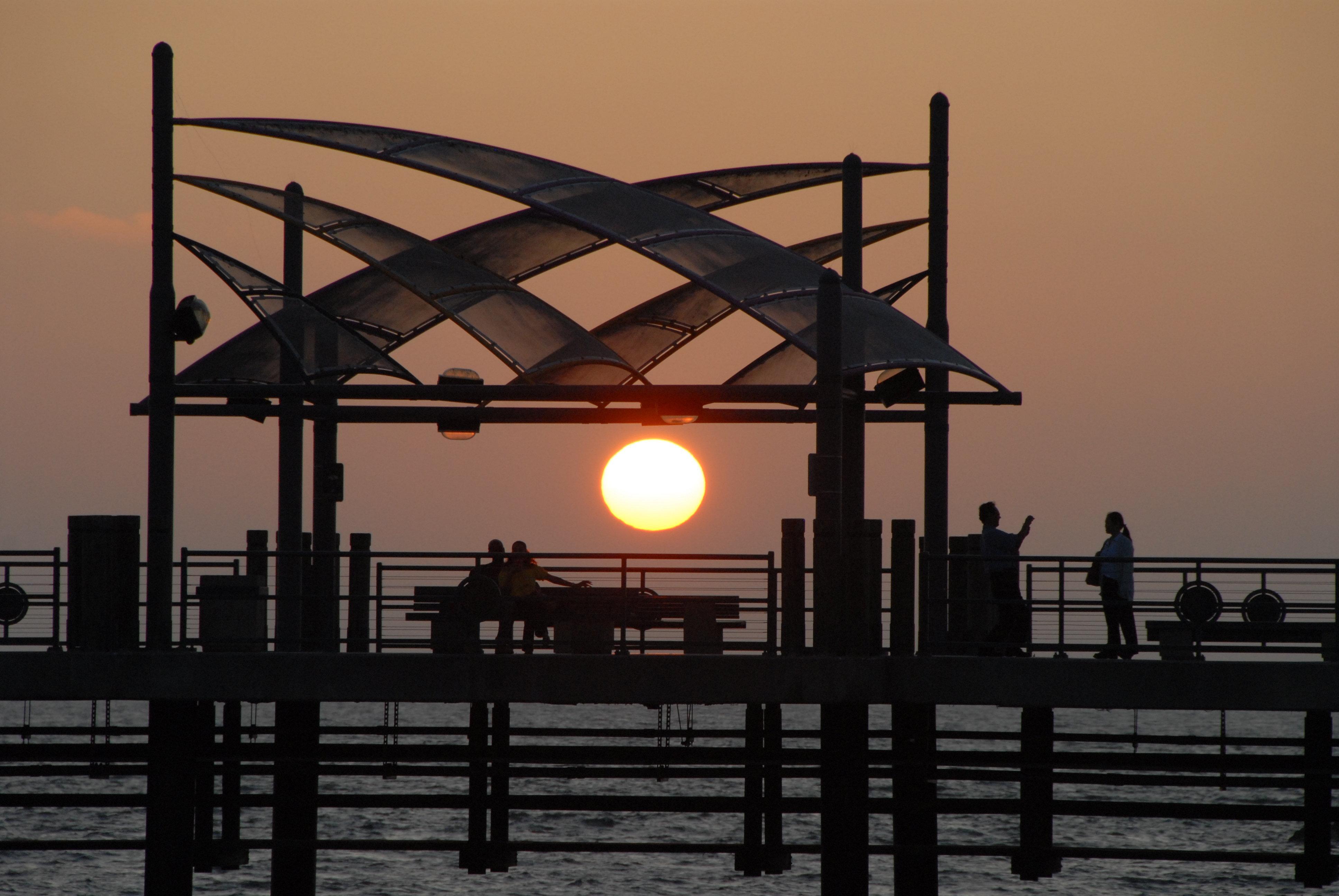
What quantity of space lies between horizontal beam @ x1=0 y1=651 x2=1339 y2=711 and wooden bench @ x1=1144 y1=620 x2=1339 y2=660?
2.64 feet

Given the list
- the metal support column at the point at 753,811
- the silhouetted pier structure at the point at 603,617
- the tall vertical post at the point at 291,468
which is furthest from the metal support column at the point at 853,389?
the tall vertical post at the point at 291,468

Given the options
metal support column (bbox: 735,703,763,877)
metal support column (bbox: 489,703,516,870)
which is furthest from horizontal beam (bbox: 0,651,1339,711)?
metal support column (bbox: 735,703,763,877)

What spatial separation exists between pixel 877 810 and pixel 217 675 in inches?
338

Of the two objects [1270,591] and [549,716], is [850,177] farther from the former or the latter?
[549,716]

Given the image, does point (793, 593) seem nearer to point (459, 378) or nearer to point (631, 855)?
point (459, 378)

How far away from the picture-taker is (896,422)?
20.5 m

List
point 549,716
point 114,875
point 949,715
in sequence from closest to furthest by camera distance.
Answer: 1. point 114,875
2. point 549,716
3. point 949,715

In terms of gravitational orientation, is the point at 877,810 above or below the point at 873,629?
below

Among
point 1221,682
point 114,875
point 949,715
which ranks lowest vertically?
point 949,715

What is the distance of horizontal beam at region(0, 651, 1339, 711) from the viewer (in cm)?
1544

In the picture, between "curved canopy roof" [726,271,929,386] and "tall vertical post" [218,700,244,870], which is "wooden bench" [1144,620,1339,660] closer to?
"curved canopy roof" [726,271,929,386]

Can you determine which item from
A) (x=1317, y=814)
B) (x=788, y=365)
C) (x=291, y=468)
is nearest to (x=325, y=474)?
(x=291, y=468)

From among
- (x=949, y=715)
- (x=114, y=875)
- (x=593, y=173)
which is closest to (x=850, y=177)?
(x=593, y=173)

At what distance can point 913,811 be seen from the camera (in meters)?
17.6
